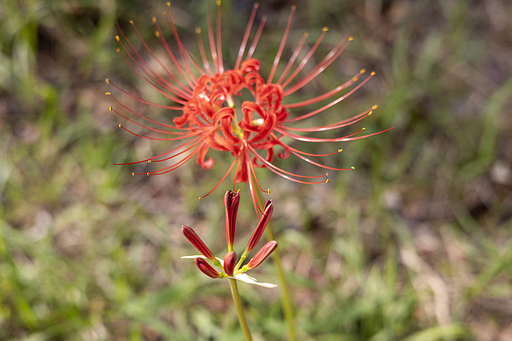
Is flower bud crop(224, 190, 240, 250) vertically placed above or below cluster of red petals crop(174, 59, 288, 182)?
below

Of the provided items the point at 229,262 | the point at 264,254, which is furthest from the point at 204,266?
the point at 264,254

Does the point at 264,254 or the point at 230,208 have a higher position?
the point at 230,208

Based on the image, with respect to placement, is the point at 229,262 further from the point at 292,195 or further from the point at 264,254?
the point at 292,195

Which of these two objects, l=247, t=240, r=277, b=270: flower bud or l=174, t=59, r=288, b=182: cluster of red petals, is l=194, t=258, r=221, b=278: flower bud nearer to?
l=247, t=240, r=277, b=270: flower bud

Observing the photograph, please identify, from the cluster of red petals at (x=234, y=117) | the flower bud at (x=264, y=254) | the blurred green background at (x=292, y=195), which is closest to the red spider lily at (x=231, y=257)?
the flower bud at (x=264, y=254)

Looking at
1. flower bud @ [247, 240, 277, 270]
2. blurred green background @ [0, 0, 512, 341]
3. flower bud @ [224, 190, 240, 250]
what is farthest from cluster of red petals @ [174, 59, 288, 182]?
blurred green background @ [0, 0, 512, 341]

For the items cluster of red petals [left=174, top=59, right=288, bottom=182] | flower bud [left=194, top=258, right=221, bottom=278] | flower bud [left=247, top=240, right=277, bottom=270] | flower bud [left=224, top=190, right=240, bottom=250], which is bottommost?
flower bud [left=194, top=258, right=221, bottom=278]

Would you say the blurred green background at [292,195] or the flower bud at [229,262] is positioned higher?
the blurred green background at [292,195]

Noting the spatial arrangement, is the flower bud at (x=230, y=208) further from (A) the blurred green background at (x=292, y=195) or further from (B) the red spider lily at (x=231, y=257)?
(A) the blurred green background at (x=292, y=195)
